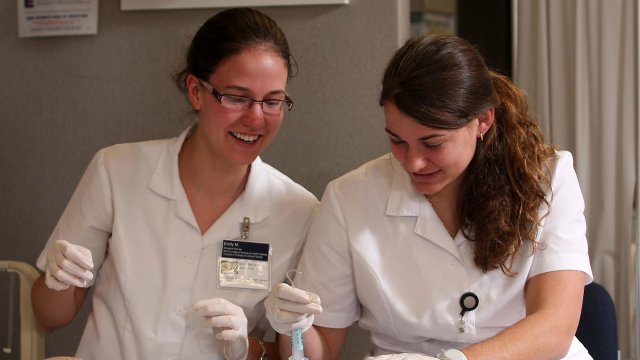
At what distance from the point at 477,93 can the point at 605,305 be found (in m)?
0.65

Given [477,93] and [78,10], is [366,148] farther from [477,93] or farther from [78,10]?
[78,10]

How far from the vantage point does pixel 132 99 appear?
2.28 metres

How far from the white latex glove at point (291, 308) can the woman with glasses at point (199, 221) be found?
0.15m

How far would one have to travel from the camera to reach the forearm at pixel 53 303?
6.12 feet

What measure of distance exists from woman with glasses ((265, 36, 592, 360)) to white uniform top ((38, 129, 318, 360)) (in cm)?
14

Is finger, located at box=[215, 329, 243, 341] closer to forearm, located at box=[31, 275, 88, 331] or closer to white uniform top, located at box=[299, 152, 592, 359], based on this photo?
white uniform top, located at box=[299, 152, 592, 359]

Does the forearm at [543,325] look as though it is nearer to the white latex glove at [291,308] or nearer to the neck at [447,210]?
the neck at [447,210]

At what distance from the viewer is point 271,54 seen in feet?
5.79

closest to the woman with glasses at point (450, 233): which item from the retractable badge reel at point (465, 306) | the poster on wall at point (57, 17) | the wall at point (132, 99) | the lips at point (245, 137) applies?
the retractable badge reel at point (465, 306)

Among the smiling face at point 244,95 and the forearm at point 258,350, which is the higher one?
the smiling face at point 244,95

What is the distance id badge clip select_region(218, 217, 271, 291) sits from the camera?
1.81 meters

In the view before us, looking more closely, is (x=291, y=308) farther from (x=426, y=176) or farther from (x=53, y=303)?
(x=53, y=303)

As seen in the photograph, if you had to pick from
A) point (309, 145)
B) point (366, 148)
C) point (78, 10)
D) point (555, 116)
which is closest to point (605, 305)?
point (555, 116)

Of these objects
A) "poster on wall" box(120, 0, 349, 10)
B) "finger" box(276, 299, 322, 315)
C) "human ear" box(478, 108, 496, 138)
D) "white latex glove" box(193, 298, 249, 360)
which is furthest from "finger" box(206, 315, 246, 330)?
"poster on wall" box(120, 0, 349, 10)
